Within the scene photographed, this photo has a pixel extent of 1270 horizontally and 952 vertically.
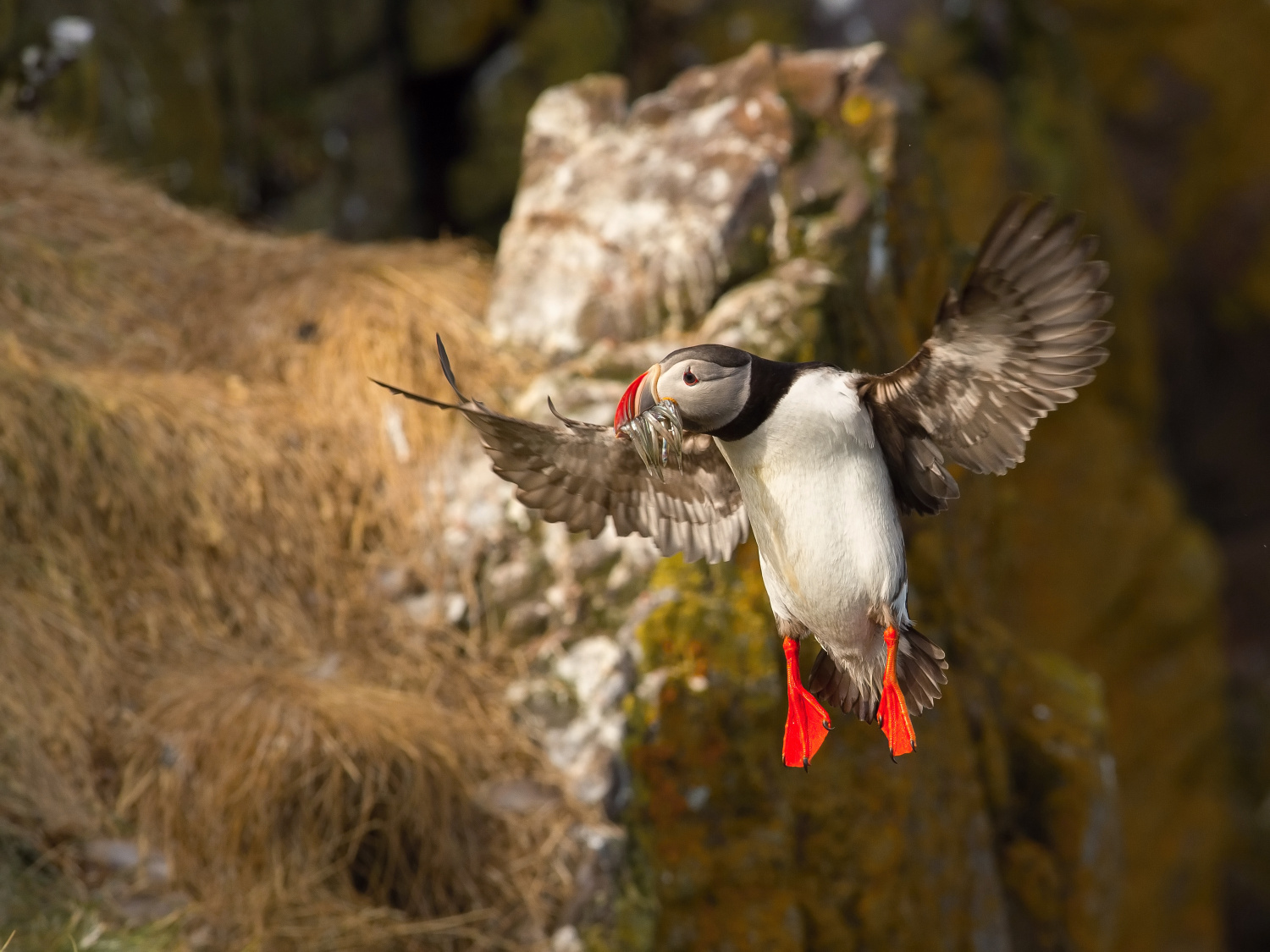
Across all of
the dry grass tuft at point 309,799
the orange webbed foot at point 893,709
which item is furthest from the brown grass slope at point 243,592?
the orange webbed foot at point 893,709

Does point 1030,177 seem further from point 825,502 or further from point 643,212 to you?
point 825,502

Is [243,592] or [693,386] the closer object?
[693,386]

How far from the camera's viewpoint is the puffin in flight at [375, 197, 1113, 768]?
2.12m

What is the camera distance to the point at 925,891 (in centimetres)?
368

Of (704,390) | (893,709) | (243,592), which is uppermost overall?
(704,390)

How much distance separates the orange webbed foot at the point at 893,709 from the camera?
7.61 feet

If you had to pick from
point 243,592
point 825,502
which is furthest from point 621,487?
point 243,592

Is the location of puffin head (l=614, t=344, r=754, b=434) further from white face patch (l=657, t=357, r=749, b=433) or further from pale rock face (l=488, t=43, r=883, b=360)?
pale rock face (l=488, t=43, r=883, b=360)

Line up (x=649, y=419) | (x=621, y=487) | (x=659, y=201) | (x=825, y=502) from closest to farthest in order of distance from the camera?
(x=649, y=419) < (x=825, y=502) < (x=621, y=487) < (x=659, y=201)

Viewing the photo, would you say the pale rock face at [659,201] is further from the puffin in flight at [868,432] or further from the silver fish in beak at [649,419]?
the silver fish in beak at [649,419]

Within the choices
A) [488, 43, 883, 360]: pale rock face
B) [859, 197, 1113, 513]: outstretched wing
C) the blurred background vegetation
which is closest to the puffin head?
[859, 197, 1113, 513]: outstretched wing

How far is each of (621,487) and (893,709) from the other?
2.72 ft

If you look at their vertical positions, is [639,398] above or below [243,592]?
above

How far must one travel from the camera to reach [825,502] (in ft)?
7.77
